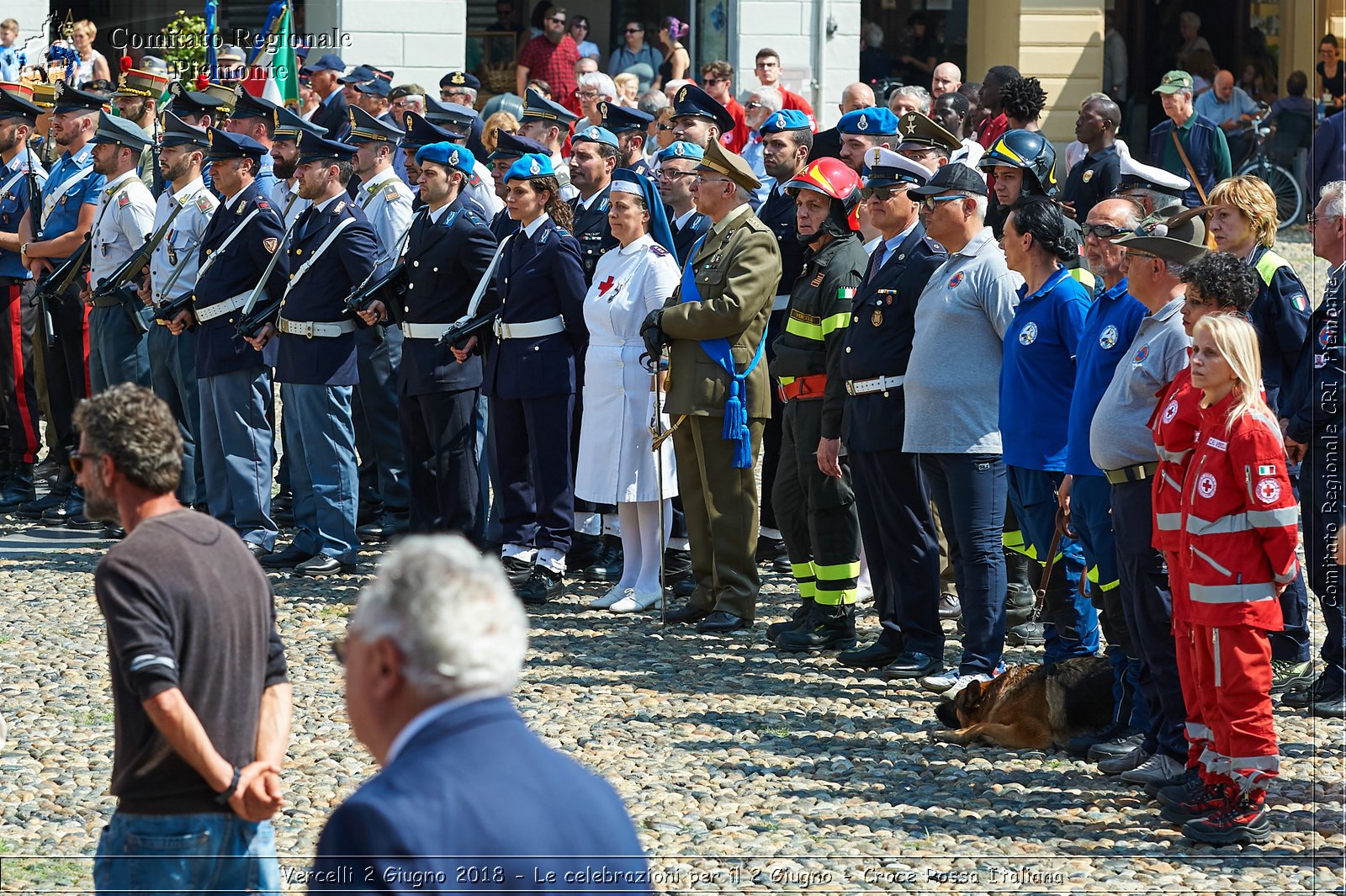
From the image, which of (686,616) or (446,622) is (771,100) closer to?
(686,616)

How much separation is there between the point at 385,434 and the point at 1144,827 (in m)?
5.63

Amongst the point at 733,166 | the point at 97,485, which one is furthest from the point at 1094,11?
the point at 97,485

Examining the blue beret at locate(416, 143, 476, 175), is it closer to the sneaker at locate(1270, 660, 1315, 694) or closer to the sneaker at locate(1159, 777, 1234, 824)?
the sneaker at locate(1270, 660, 1315, 694)

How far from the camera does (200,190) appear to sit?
9945 millimetres

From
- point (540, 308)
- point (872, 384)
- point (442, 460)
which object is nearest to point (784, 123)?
point (540, 308)

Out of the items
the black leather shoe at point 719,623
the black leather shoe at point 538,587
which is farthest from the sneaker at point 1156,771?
the black leather shoe at point 538,587

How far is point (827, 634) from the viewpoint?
25.7 ft

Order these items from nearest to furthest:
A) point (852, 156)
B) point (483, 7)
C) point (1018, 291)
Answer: point (1018, 291) → point (852, 156) → point (483, 7)

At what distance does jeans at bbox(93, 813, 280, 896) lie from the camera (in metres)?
3.55

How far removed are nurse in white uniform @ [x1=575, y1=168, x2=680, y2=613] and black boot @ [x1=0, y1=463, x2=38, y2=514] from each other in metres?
4.28

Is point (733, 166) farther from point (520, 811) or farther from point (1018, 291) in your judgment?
point (520, 811)

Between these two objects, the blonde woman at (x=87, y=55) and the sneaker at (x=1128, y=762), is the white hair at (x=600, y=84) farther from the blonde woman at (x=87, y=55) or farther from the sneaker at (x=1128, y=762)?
the sneaker at (x=1128, y=762)

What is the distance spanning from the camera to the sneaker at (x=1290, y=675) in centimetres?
703

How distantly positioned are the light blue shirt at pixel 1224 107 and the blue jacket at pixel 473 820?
19259mm
